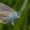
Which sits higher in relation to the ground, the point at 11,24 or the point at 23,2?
the point at 23,2

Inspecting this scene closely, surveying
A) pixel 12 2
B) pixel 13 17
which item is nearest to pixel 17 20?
pixel 13 17

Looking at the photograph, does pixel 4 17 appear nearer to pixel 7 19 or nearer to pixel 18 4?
pixel 7 19

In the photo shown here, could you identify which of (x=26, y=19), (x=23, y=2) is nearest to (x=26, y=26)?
(x=26, y=19)

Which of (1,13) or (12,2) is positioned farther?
(12,2)

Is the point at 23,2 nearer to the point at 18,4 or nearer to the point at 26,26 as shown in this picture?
the point at 18,4

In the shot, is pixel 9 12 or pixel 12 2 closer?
pixel 9 12

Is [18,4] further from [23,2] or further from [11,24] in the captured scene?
[11,24]

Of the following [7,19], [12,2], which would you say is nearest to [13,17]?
[7,19]
